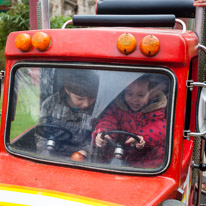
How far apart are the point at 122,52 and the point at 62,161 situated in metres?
0.70

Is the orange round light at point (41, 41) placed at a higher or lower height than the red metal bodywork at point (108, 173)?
higher

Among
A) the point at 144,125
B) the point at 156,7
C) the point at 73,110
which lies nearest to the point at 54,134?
the point at 73,110

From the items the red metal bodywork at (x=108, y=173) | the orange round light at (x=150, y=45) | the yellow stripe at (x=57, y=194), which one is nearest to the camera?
the yellow stripe at (x=57, y=194)

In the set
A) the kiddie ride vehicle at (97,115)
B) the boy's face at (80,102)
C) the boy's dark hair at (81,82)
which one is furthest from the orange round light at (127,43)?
the boy's face at (80,102)

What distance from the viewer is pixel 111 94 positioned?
2.27 meters

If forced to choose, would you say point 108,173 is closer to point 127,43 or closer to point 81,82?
point 81,82

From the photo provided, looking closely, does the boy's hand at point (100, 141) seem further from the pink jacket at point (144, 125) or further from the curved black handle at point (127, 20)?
the curved black handle at point (127, 20)

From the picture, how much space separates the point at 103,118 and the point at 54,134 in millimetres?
318

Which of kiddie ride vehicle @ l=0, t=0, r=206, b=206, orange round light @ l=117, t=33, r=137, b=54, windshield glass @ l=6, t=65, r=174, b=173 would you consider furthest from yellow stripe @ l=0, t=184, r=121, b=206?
orange round light @ l=117, t=33, r=137, b=54

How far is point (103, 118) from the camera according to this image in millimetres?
2271

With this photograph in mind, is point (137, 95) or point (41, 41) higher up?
point (41, 41)

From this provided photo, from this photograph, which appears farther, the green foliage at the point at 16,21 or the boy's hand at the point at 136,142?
the green foliage at the point at 16,21

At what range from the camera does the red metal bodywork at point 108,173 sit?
77.2 inches

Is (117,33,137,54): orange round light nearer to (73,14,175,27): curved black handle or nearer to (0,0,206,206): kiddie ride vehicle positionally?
(0,0,206,206): kiddie ride vehicle
